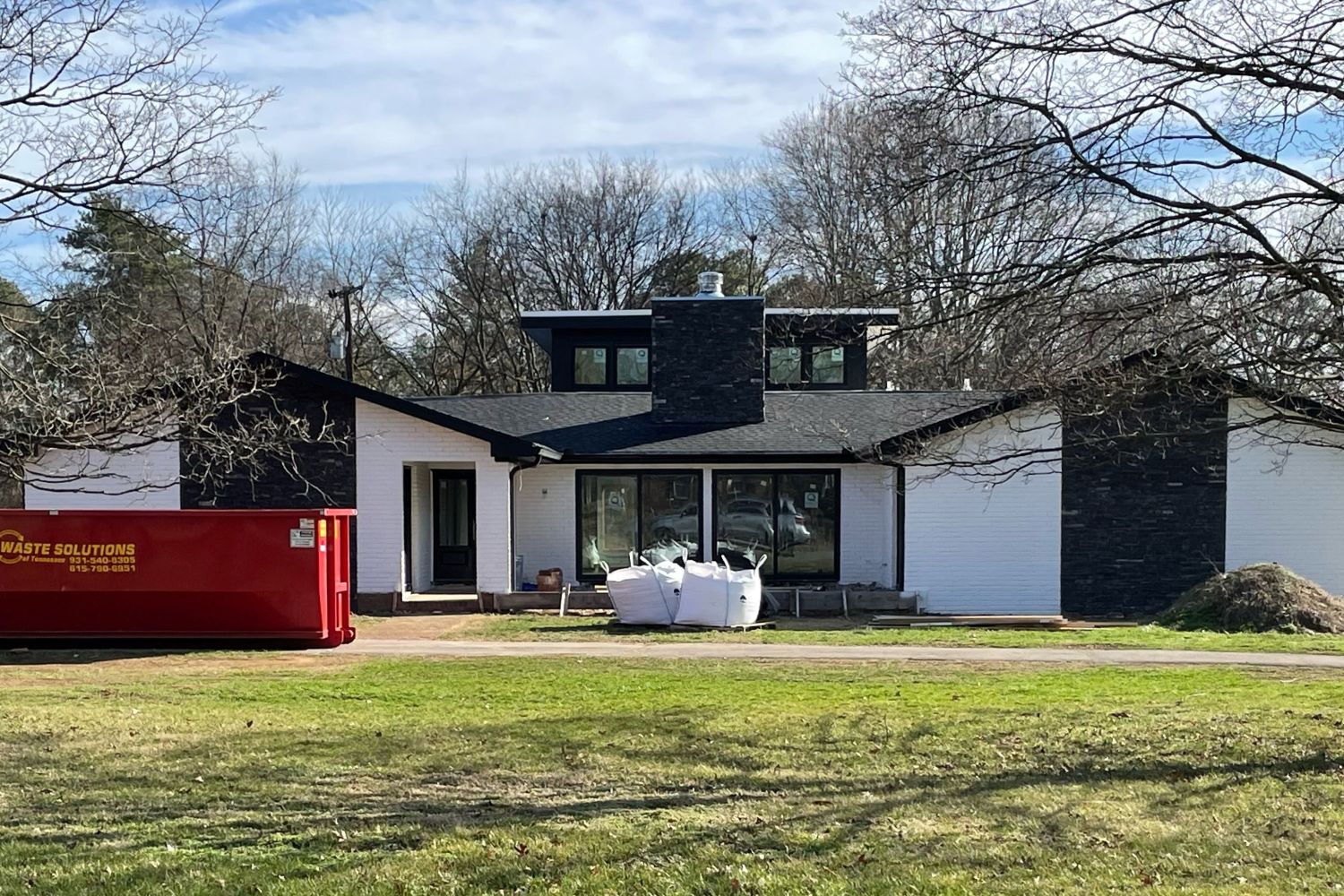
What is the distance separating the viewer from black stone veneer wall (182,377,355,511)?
21609 millimetres

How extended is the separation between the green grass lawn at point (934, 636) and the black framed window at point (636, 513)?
3661 mm

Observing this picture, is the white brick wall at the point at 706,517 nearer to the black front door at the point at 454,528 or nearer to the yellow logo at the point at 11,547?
the black front door at the point at 454,528

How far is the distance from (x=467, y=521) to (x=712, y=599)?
25.2 feet

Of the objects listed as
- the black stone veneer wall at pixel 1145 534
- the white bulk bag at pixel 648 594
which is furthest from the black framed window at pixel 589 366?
the black stone veneer wall at pixel 1145 534

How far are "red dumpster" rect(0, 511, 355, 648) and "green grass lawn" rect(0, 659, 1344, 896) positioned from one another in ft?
8.65

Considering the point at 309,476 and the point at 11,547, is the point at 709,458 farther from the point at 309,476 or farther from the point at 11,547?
the point at 11,547

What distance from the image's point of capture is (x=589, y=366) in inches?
1123

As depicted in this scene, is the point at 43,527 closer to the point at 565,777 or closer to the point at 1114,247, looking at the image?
the point at 565,777

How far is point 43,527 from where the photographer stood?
16469 millimetres

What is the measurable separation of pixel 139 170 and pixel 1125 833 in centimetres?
775

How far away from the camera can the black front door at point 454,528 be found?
2494cm

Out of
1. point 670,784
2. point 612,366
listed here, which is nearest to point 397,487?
point 612,366

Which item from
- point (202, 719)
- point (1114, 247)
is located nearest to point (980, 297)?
point (1114, 247)

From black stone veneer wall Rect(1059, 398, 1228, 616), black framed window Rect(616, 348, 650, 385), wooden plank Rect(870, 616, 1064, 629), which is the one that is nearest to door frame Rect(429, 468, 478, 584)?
black framed window Rect(616, 348, 650, 385)
